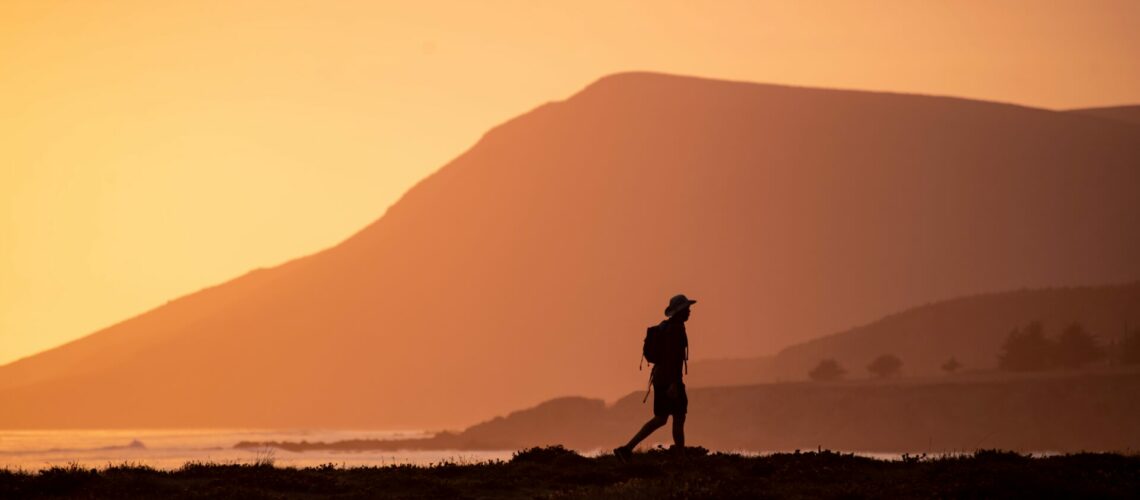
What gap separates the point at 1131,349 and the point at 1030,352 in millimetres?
10493

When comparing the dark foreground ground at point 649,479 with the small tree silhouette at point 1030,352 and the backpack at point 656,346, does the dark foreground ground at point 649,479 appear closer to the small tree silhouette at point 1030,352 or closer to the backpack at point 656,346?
the backpack at point 656,346

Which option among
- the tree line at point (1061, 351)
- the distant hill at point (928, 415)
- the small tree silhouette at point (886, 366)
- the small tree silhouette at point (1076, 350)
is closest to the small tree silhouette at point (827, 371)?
the small tree silhouette at point (886, 366)

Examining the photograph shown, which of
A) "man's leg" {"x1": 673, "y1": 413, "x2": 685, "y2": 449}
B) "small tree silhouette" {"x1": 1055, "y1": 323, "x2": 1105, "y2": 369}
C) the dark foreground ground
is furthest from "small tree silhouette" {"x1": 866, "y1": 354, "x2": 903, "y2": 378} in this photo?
"man's leg" {"x1": 673, "y1": 413, "x2": 685, "y2": 449}

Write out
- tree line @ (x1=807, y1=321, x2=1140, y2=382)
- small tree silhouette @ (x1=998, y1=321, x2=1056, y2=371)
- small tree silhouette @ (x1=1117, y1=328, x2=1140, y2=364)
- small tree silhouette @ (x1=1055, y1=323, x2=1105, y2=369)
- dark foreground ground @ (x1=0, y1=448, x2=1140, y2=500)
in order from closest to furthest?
dark foreground ground @ (x1=0, y1=448, x2=1140, y2=500)
small tree silhouette @ (x1=1117, y1=328, x2=1140, y2=364)
tree line @ (x1=807, y1=321, x2=1140, y2=382)
small tree silhouette @ (x1=1055, y1=323, x2=1105, y2=369)
small tree silhouette @ (x1=998, y1=321, x2=1056, y2=371)

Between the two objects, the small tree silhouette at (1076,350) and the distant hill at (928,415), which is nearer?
the distant hill at (928,415)

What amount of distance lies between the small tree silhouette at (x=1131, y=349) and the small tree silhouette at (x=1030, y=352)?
6.87 m

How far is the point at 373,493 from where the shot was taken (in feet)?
93.2

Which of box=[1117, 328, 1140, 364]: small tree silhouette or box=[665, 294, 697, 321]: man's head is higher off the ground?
box=[1117, 328, 1140, 364]: small tree silhouette

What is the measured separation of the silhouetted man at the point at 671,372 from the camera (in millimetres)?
31406

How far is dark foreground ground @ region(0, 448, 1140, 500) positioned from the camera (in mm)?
25953

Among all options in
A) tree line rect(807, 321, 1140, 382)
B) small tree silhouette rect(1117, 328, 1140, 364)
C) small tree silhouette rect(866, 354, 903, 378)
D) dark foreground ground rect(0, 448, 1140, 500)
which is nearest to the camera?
dark foreground ground rect(0, 448, 1140, 500)

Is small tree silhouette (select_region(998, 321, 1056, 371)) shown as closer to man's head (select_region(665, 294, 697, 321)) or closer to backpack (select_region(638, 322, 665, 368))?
backpack (select_region(638, 322, 665, 368))

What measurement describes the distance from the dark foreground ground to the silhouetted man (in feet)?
2.11

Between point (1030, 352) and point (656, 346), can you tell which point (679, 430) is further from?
point (1030, 352)
